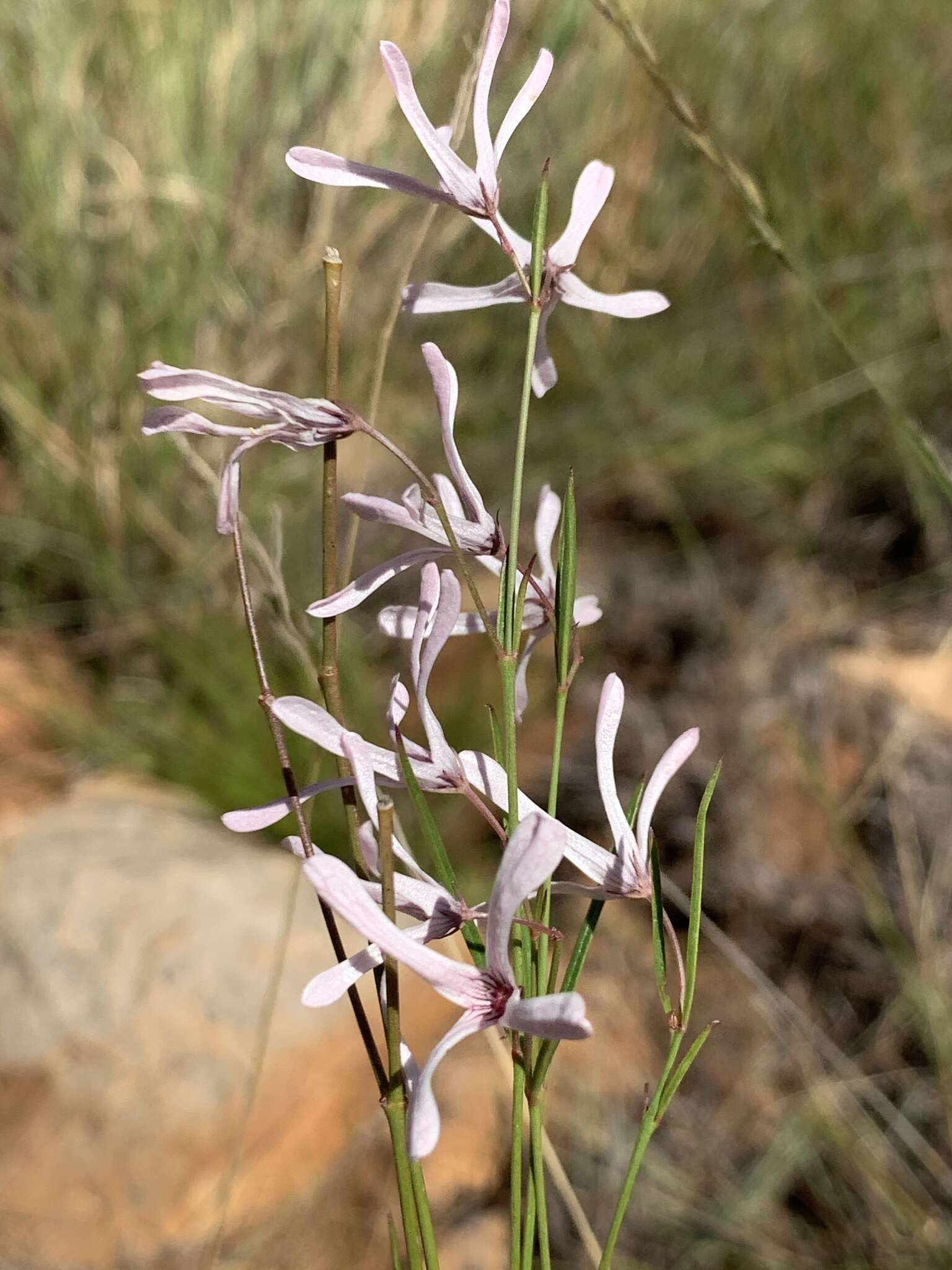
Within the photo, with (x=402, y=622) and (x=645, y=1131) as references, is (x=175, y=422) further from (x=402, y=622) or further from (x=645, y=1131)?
(x=645, y=1131)

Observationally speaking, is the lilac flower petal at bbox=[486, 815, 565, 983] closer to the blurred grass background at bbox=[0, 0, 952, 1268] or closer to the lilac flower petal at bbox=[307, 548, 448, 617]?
the lilac flower petal at bbox=[307, 548, 448, 617]

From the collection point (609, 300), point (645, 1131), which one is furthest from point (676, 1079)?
point (609, 300)

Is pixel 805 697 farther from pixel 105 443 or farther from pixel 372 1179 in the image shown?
pixel 105 443

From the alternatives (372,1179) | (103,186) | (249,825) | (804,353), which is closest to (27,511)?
(103,186)

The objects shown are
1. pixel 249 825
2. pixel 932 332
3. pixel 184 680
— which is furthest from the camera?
pixel 932 332

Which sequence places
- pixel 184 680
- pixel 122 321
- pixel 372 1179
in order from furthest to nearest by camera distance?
pixel 122 321 < pixel 184 680 < pixel 372 1179

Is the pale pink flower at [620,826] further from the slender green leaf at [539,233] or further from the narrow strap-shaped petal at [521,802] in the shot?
the slender green leaf at [539,233]

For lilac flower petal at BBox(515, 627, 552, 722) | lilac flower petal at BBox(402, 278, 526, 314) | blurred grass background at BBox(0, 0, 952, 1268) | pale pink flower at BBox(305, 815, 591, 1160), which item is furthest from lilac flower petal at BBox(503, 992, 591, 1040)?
blurred grass background at BBox(0, 0, 952, 1268)
